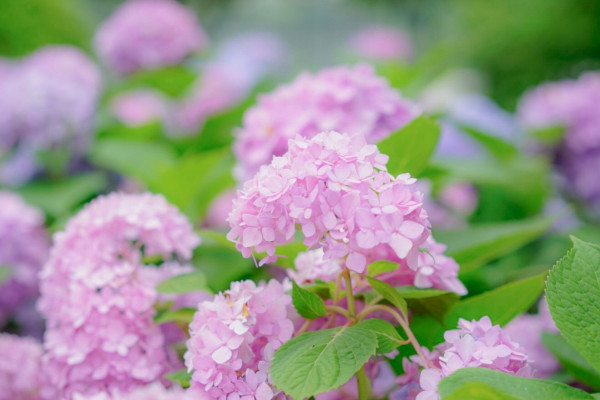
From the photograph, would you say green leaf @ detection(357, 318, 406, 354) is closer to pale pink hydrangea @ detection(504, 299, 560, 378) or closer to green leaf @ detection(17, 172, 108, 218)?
pale pink hydrangea @ detection(504, 299, 560, 378)

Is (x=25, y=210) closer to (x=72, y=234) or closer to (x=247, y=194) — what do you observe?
(x=72, y=234)

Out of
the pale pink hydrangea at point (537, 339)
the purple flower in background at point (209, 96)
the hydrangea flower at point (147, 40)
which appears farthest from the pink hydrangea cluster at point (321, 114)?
the hydrangea flower at point (147, 40)

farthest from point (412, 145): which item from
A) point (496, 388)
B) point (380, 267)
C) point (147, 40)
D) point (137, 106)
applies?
point (137, 106)

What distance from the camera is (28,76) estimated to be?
932mm

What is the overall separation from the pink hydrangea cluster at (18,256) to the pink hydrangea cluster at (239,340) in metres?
0.39

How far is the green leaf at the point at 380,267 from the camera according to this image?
0.40 meters

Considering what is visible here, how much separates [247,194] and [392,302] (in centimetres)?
11

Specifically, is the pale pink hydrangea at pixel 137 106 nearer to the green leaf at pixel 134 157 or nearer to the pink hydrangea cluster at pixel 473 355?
the green leaf at pixel 134 157

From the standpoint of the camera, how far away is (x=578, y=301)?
1.18ft

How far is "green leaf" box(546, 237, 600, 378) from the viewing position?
0.36 metres

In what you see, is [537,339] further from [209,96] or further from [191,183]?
[209,96]

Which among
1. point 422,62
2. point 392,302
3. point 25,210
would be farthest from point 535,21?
point 392,302

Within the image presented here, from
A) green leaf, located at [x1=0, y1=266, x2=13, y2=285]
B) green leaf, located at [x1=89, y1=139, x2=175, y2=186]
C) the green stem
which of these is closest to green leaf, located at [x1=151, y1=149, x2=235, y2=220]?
green leaf, located at [x1=89, y1=139, x2=175, y2=186]

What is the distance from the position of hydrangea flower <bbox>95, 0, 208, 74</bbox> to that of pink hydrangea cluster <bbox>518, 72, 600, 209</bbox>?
635 millimetres
